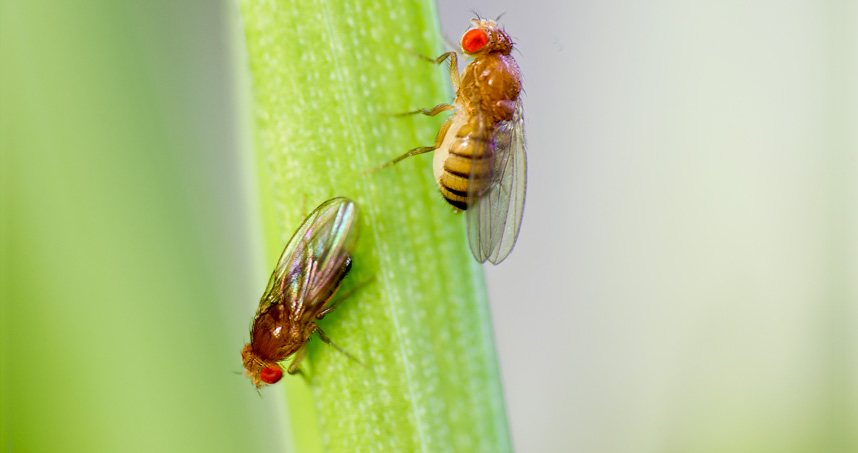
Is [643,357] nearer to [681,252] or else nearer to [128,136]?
[681,252]

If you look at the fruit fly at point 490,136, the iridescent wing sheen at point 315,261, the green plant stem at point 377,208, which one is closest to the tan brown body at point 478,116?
the fruit fly at point 490,136

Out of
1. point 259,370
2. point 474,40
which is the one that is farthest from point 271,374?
point 474,40

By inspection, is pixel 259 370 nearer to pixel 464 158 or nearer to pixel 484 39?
pixel 464 158

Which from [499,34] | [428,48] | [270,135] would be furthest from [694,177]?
[270,135]

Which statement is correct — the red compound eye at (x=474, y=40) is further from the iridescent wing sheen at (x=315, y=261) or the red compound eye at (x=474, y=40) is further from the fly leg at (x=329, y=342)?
the fly leg at (x=329, y=342)

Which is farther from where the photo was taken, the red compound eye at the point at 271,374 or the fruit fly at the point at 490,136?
the fruit fly at the point at 490,136

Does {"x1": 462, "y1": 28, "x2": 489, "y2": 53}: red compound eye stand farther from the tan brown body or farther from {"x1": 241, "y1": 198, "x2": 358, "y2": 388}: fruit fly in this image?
{"x1": 241, "y1": 198, "x2": 358, "y2": 388}: fruit fly
